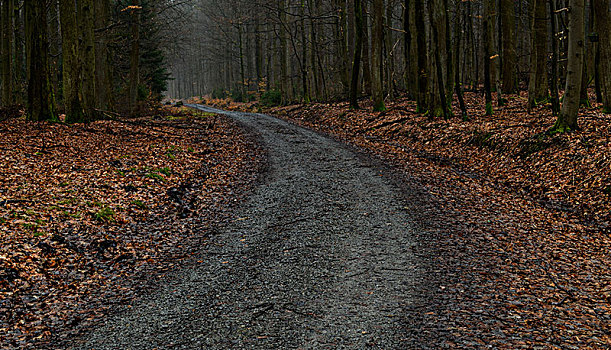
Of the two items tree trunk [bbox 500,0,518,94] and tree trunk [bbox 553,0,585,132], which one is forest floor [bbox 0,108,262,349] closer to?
tree trunk [bbox 553,0,585,132]

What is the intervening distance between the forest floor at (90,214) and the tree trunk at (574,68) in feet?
28.7

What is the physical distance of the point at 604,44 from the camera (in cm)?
1402

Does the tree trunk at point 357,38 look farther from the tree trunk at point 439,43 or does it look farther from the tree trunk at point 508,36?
the tree trunk at point 508,36

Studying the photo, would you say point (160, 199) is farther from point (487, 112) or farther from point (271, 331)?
point (487, 112)

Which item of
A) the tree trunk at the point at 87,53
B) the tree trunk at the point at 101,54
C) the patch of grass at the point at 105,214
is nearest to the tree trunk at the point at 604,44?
the patch of grass at the point at 105,214

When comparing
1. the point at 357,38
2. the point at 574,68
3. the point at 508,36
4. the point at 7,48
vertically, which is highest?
the point at 357,38

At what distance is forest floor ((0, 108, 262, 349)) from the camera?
5.67 metres

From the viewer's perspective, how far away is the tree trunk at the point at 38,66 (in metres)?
14.4

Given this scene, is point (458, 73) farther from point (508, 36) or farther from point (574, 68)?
point (574, 68)

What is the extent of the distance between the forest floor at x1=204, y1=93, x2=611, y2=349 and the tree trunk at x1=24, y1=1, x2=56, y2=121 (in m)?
11.4

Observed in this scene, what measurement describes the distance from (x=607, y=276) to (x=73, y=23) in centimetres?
1693

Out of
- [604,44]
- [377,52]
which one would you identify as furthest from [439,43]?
[604,44]

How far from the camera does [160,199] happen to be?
9992 mm

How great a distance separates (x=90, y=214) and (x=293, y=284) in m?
4.60
